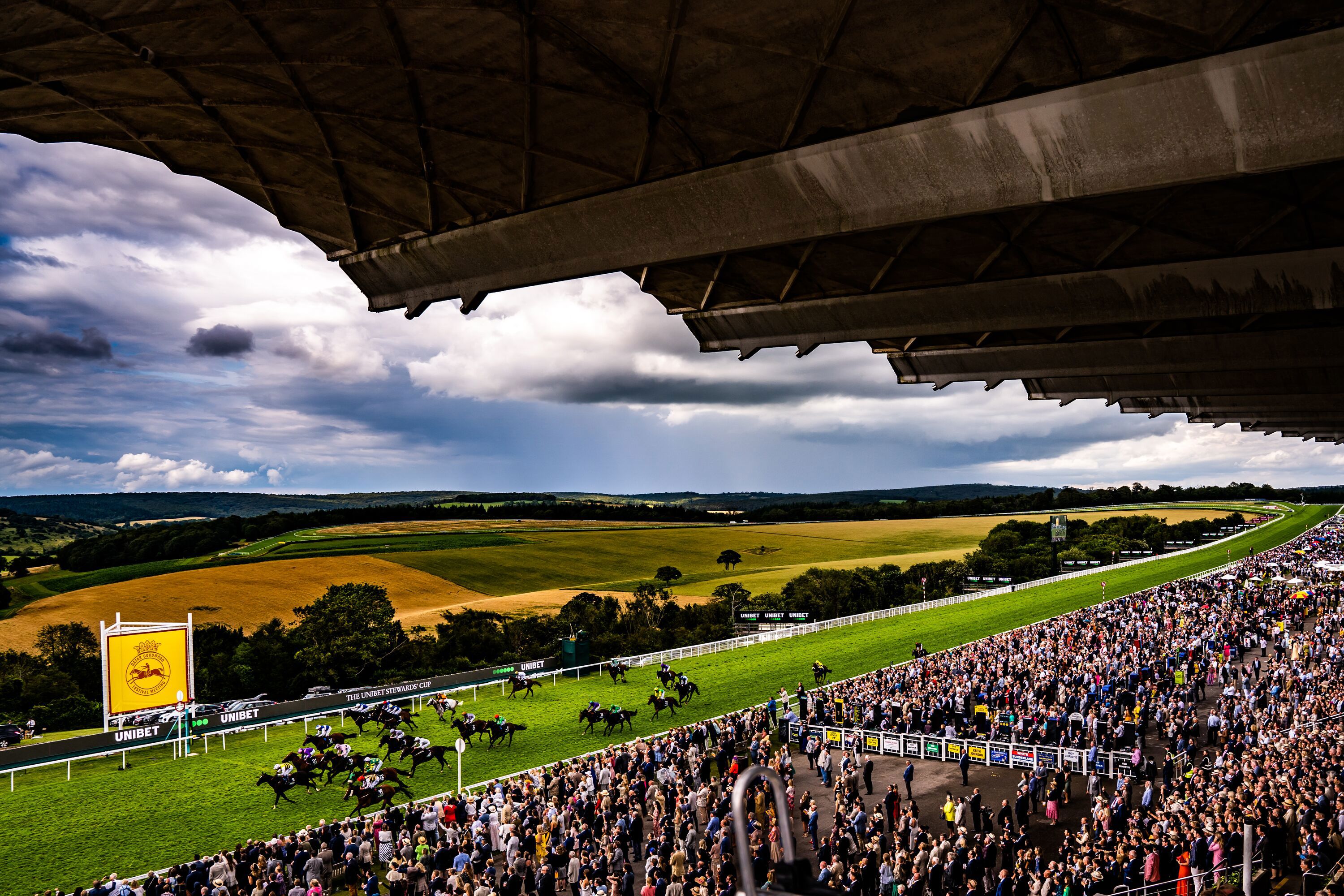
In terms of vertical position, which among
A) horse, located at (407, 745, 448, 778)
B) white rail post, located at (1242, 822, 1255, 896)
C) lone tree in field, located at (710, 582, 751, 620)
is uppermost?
white rail post, located at (1242, 822, 1255, 896)

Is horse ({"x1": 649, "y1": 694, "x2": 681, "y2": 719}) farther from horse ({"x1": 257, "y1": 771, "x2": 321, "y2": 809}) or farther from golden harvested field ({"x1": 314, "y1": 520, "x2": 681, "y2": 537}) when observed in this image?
golden harvested field ({"x1": 314, "y1": 520, "x2": 681, "y2": 537})

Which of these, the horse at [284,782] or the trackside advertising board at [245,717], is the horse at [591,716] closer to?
the horse at [284,782]

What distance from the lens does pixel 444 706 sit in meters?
28.1

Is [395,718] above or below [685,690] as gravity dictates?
above

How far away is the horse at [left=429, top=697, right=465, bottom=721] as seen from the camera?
28281 millimetres

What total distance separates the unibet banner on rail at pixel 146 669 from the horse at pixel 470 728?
7.92m

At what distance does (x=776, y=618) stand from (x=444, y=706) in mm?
30758

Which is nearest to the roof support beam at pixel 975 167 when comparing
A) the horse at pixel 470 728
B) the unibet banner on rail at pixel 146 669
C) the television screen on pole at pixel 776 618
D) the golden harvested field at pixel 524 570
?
the horse at pixel 470 728

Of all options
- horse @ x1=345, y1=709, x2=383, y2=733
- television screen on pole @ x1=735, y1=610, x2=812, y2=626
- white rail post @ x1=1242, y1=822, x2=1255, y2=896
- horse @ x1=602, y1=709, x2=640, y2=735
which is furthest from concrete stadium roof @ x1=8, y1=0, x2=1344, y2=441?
television screen on pole @ x1=735, y1=610, x2=812, y2=626

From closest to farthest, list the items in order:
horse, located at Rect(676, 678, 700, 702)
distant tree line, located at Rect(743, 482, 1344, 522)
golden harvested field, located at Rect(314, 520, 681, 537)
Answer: horse, located at Rect(676, 678, 700, 702)
golden harvested field, located at Rect(314, 520, 681, 537)
distant tree line, located at Rect(743, 482, 1344, 522)

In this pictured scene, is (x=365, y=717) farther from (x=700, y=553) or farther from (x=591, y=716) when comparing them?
(x=700, y=553)

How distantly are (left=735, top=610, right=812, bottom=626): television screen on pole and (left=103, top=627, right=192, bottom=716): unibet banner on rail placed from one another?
118ft

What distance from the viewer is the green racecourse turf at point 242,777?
18672mm

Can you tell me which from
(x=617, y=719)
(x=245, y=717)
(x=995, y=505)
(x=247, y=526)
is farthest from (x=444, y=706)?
(x=995, y=505)
